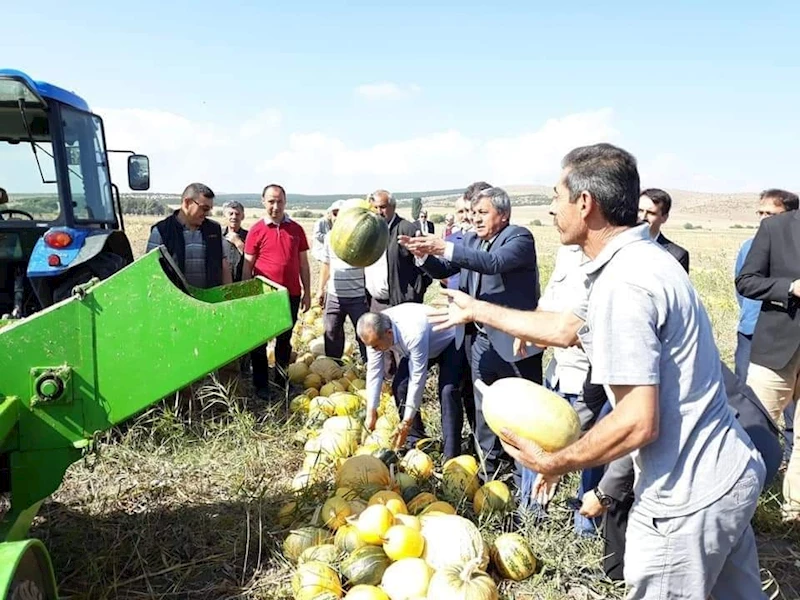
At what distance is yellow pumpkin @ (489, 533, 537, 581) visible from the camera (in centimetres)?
332

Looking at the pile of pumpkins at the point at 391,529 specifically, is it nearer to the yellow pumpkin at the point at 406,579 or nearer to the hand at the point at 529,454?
the yellow pumpkin at the point at 406,579

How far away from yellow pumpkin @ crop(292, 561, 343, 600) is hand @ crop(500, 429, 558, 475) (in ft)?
4.13

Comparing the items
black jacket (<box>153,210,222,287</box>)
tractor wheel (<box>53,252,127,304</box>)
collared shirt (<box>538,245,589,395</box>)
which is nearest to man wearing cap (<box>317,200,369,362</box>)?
black jacket (<box>153,210,222,287</box>)

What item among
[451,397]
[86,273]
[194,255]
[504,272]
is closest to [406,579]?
[451,397]

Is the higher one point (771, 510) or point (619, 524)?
point (619, 524)

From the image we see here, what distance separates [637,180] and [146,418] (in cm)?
441

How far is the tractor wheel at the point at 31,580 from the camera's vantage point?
86.4 inches

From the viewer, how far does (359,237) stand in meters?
4.10

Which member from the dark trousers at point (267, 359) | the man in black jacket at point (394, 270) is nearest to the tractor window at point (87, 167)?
the dark trousers at point (267, 359)

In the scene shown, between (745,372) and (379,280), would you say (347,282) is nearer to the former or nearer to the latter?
(379,280)

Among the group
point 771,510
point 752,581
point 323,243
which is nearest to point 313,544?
point 752,581

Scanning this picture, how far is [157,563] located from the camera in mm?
3514

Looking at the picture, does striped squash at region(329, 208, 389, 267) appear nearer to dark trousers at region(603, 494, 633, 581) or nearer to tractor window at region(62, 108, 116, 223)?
dark trousers at region(603, 494, 633, 581)

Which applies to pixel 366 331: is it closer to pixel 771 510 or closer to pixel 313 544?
pixel 313 544
